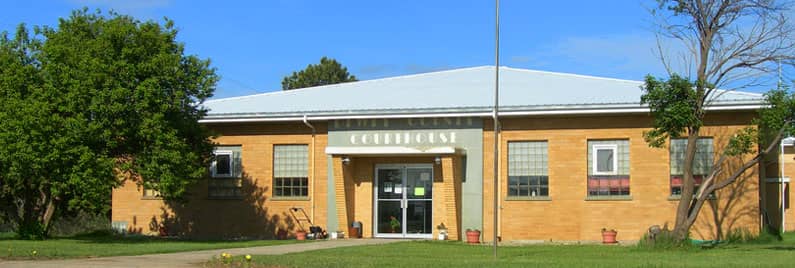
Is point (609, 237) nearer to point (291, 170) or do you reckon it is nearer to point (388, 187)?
point (388, 187)

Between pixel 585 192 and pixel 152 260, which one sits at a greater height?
pixel 585 192

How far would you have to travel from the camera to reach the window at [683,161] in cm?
2447

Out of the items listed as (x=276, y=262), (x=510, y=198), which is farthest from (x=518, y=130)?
(x=276, y=262)

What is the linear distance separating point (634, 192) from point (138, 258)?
13341 millimetres

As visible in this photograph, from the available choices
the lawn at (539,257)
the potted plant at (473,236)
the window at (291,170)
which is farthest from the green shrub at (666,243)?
the window at (291,170)

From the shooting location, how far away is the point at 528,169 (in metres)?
25.8

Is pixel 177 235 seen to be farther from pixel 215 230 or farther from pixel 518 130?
pixel 518 130

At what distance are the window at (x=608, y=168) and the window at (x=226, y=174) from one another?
1042 cm

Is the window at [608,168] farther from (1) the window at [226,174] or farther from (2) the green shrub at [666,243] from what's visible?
(1) the window at [226,174]

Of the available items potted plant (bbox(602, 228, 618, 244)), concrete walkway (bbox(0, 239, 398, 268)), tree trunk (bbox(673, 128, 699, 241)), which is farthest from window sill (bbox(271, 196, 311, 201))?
tree trunk (bbox(673, 128, 699, 241))

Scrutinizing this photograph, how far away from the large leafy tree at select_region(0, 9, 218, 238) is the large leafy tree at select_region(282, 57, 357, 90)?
43730 millimetres

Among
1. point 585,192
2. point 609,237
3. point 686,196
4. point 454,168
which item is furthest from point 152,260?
point 585,192

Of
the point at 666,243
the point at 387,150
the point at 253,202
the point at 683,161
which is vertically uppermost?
the point at 387,150

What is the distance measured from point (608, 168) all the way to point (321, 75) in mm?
44777
